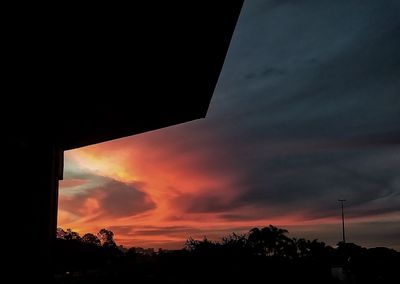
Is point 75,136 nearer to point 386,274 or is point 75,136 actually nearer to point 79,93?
point 79,93

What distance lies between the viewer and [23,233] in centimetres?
348

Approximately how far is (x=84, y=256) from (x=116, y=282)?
3014 cm

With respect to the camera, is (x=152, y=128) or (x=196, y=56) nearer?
(x=196, y=56)

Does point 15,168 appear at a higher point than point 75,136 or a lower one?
lower

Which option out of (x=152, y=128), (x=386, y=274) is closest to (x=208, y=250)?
(x=386, y=274)

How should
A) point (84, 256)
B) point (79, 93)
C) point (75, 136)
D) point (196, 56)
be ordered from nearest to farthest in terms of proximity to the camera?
point (196, 56) → point (79, 93) → point (75, 136) → point (84, 256)

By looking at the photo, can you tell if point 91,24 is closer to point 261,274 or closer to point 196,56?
point 196,56

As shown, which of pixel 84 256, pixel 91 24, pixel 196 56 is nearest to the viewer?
pixel 91 24

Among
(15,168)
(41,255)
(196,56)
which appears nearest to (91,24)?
(196,56)

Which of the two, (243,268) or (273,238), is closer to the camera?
(243,268)

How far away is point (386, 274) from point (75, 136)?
88.0 ft

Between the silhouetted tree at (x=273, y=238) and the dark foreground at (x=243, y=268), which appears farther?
the silhouetted tree at (x=273, y=238)

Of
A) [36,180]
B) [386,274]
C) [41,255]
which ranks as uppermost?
[36,180]

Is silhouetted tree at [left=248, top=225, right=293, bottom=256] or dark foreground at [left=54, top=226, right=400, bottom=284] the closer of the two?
dark foreground at [left=54, top=226, right=400, bottom=284]
